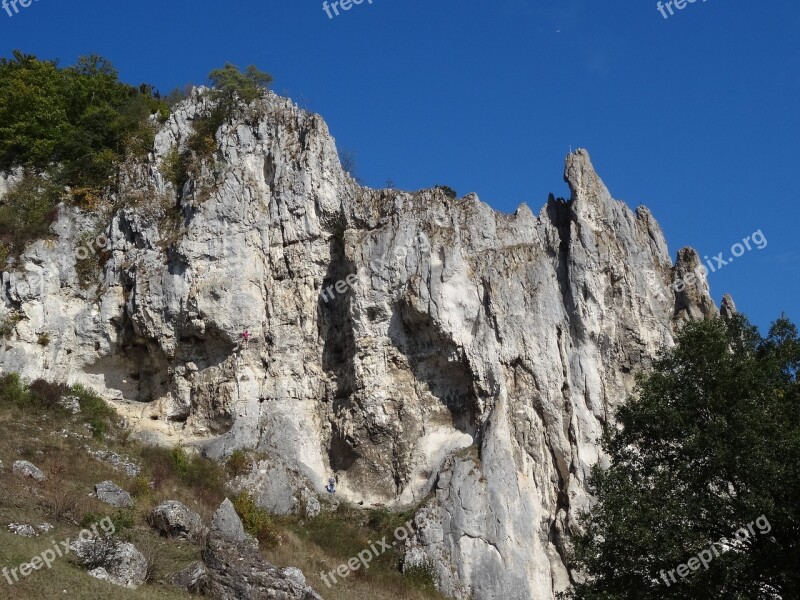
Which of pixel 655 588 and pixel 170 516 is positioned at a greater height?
pixel 170 516

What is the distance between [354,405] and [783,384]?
1421cm

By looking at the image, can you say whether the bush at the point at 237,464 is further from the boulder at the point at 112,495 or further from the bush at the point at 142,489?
the boulder at the point at 112,495

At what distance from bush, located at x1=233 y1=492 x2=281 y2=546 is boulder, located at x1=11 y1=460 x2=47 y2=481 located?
5.29 metres

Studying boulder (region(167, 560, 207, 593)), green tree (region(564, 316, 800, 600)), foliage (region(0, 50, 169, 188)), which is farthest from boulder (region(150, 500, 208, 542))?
foliage (region(0, 50, 169, 188))

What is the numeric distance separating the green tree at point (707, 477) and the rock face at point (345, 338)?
27.4ft

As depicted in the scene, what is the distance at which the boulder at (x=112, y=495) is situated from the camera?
926 inches

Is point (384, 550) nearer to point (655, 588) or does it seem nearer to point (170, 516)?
point (170, 516)

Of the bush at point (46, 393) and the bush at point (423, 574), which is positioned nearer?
the bush at point (423, 574)

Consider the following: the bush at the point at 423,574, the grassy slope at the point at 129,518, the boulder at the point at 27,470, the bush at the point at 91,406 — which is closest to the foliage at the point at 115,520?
the grassy slope at the point at 129,518

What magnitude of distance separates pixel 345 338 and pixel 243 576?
1184cm

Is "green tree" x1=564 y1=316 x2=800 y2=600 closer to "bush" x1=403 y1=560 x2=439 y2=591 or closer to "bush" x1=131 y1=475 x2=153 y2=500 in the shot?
"bush" x1=403 y1=560 x2=439 y2=591

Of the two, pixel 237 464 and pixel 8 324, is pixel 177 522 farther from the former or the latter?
pixel 8 324

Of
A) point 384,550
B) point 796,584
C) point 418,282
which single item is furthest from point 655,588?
point 418,282

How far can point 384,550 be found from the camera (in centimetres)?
2608
